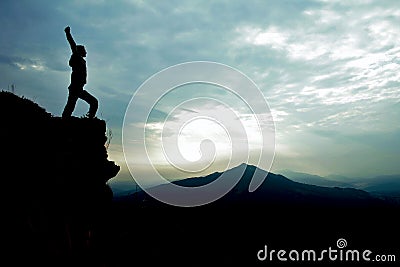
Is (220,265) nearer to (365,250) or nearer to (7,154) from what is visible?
(365,250)

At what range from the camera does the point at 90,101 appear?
1155 cm

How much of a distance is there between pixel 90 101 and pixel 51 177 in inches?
167

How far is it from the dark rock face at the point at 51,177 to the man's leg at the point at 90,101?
Answer: 382mm

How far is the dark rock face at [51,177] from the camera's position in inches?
191

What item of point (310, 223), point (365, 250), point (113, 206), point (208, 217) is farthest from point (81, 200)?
point (310, 223)

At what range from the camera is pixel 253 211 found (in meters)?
15.2

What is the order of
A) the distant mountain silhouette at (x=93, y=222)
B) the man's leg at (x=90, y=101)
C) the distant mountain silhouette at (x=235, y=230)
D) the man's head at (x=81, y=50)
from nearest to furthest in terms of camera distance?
the distant mountain silhouette at (x=93, y=222) → the distant mountain silhouette at (x=235, y=230) → the man's head at (x=81, y=50) → the man's leg at (x=90, y=101)

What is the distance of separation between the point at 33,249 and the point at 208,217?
29.9 feet

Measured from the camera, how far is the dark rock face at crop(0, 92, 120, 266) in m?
4.86

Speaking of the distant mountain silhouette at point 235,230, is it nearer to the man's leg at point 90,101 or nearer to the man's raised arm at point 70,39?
the man's leg at point 90,101

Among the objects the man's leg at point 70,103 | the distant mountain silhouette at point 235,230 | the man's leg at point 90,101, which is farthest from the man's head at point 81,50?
the distant mountain silhouette at point 235,230

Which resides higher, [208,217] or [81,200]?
[81,200]

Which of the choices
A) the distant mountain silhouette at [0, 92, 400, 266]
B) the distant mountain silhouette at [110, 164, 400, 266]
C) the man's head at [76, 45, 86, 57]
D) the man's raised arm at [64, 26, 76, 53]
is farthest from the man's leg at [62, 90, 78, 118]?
the distant mountain silhouette at [110, 164, 400, 266]

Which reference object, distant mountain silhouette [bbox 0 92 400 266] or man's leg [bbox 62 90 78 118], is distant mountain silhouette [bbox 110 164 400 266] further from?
man's leg [bbox 62 90 78 118]
